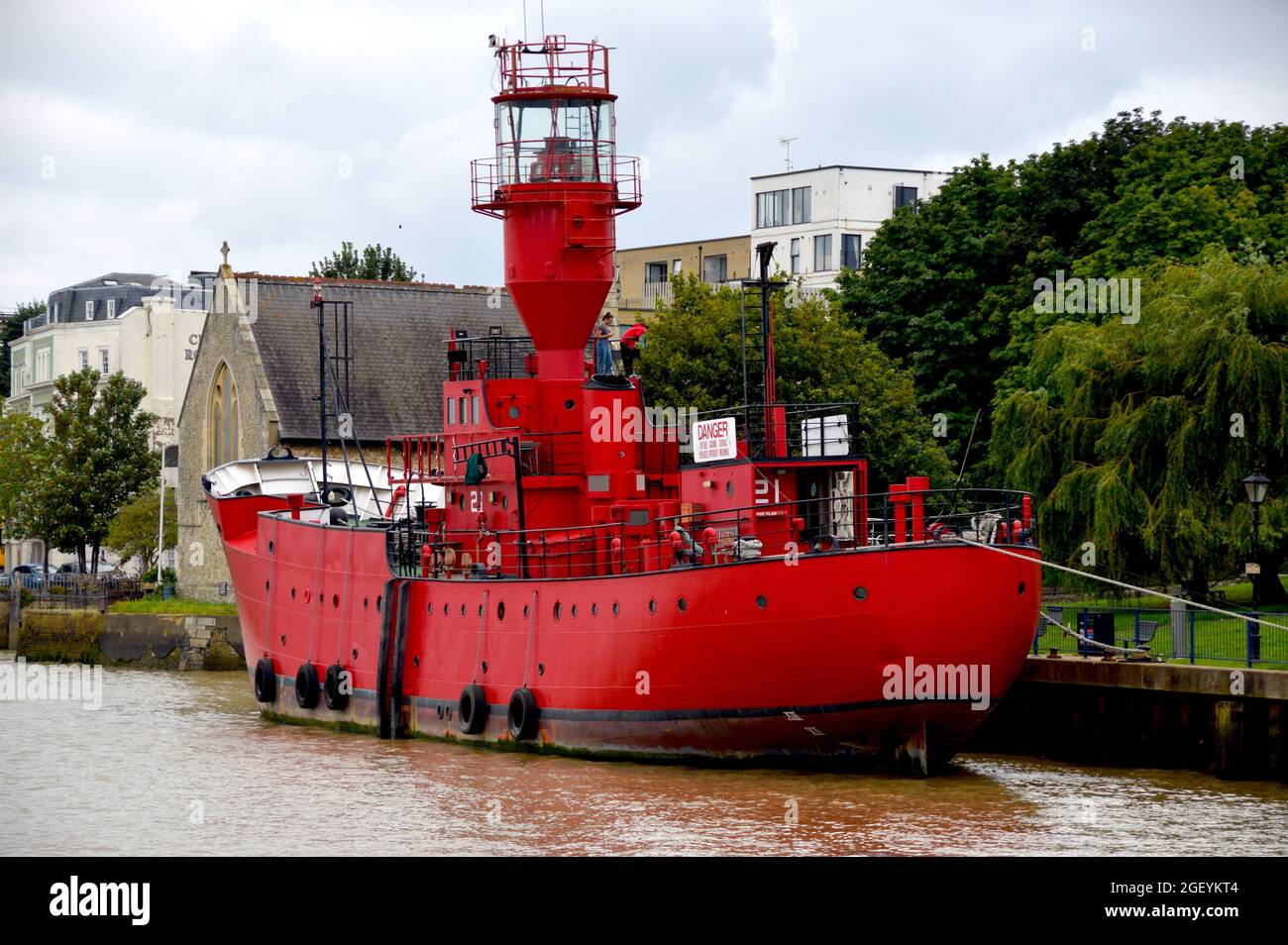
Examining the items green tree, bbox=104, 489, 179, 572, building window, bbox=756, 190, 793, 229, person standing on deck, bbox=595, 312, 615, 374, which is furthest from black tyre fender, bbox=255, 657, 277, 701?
building window, bbox=756, 190, 793, 229

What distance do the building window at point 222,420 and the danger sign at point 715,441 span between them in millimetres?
37433

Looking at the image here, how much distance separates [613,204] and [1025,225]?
2426 centimetres

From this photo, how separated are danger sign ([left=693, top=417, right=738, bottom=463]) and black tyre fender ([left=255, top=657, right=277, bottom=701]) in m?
12.9

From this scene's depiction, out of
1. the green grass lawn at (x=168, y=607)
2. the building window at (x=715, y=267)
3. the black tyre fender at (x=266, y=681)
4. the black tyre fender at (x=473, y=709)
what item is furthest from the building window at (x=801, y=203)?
the black tyre fender at (x=473, y=709)

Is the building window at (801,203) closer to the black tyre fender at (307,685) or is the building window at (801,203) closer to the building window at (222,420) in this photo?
the building window at (222,420)

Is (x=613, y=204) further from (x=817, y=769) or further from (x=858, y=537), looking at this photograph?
(x=817, y=769)

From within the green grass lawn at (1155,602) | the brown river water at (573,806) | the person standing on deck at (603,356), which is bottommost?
the brown river water at (573,806)

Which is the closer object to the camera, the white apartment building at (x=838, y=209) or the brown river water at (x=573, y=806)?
the brown river water at (x=573, y=806)

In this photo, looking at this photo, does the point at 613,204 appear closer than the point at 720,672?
No

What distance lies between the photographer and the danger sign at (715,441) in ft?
106

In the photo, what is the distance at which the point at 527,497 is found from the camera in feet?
119

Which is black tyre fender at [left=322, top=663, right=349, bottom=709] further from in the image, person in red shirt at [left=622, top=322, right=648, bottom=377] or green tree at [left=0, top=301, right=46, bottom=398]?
green tree at [left=0, top=301, right=46, bottom=398]
